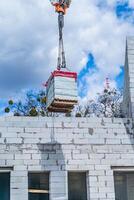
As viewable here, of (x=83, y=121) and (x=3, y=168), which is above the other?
(x=83, y=121)

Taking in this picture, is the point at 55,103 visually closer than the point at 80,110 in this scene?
Yes

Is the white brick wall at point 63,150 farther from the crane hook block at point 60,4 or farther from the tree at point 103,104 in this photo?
the tree at point 103,104

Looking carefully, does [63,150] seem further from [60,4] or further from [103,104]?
[103,104]

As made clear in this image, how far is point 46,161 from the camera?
29.6 ft

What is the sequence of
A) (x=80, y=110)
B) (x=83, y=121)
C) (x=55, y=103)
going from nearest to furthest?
(x=55, y=103)
(x=83, y=121)
(x=80, y=110)

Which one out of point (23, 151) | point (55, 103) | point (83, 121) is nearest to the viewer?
point (55, 103)

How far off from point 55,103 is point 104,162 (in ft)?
6.85

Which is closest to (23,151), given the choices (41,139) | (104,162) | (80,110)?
(41,139)

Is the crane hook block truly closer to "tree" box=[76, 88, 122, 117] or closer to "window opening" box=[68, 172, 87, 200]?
"window opening" box=[68, 172, 87, 200]

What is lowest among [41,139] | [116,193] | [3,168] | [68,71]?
[116,193]

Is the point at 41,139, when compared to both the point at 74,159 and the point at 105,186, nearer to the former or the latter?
the point at 74,159

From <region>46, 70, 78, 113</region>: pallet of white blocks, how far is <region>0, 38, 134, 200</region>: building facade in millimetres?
924

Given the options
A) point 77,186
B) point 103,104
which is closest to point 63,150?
point 77,186

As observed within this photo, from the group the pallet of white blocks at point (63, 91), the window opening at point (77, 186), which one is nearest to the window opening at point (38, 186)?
the window opening at point (77, 186)
